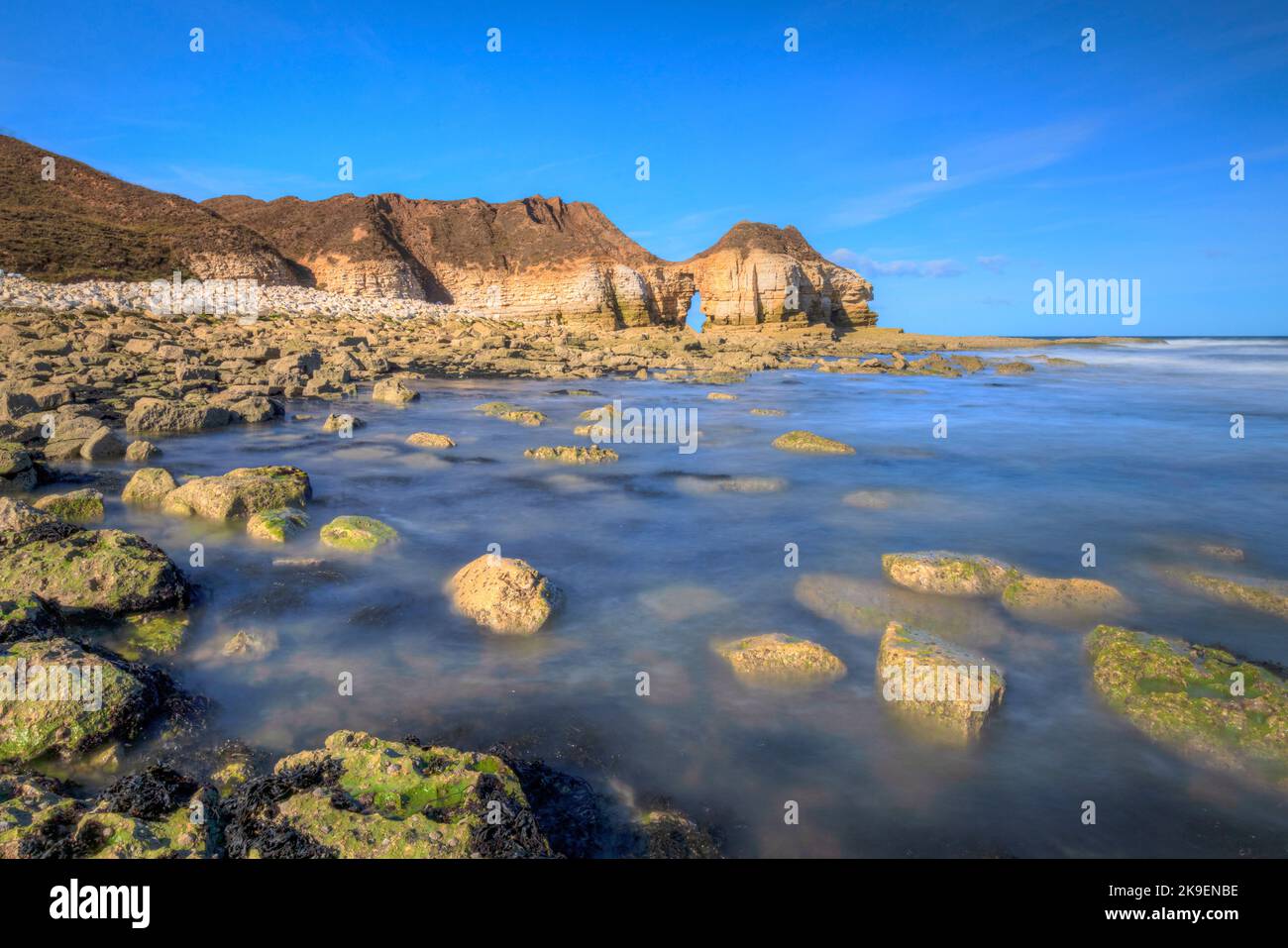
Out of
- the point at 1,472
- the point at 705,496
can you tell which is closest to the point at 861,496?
the point at 705,496

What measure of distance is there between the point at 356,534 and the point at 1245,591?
320 inches

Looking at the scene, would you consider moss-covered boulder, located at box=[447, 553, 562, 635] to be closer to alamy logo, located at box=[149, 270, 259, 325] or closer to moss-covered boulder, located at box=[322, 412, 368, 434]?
moss-covered boulder, located at box=[322, 412, 368, 434]

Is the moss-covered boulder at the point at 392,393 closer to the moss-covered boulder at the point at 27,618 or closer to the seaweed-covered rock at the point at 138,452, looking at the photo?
the seaweed-covered rock at the point at 138,452

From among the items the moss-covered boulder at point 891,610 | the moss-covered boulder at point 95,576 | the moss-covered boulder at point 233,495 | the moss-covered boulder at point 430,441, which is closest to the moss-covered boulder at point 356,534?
the moss-covered boulder at point 233,495

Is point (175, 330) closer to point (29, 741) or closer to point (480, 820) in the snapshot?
point (29, 741)

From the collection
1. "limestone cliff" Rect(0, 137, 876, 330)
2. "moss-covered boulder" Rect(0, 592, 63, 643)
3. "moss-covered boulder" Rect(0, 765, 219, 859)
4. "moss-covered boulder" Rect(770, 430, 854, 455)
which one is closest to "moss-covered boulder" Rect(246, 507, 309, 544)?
"moss-covered boulder" Rect(0, 592, 63, 643)

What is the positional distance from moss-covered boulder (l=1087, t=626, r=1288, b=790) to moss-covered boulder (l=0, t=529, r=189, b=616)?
659cm

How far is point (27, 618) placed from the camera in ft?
13.0

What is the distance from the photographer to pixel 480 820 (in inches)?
100

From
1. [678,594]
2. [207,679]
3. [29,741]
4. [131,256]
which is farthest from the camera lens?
[131,256]

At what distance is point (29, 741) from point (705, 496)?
7275 millimetres

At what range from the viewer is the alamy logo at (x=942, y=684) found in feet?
12.9
